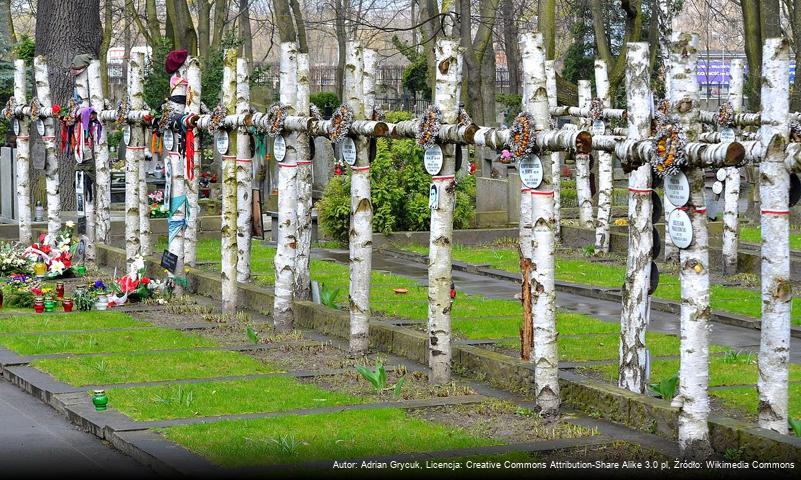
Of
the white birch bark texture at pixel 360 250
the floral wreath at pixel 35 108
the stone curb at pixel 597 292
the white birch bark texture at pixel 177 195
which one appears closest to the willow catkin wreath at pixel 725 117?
the stone curb at pixel 597 292

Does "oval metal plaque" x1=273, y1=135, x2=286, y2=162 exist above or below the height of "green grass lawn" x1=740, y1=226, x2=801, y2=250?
above

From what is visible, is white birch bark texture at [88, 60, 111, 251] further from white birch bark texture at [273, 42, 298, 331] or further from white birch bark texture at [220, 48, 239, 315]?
white birch bark texture at [273, 42, 298, 331]

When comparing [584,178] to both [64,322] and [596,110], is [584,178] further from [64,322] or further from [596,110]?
[64,322]

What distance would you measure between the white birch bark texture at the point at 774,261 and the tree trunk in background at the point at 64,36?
18.8m

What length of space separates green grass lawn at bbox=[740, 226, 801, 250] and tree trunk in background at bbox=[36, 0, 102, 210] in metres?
12.6

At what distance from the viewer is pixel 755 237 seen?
24516 mm

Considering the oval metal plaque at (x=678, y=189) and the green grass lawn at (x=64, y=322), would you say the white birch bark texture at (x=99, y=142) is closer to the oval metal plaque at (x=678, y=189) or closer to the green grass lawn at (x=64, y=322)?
the green grass lawn at (x=64, y=322)

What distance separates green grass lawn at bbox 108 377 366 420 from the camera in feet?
35.6

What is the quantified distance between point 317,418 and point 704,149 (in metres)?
3.62

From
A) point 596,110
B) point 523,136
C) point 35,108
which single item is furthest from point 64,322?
point 596,110

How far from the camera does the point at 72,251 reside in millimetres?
21672

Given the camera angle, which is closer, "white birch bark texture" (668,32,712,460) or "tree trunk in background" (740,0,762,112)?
"white birch bark texture" (668,32,712,460)

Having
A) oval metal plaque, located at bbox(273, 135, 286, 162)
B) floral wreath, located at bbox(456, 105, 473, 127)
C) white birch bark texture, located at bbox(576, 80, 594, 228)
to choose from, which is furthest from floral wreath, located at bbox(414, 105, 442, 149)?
white birch bark texture, located at bbox(576, 80, 594, 228)

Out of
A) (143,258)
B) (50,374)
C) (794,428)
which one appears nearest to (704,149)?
(794,428)
